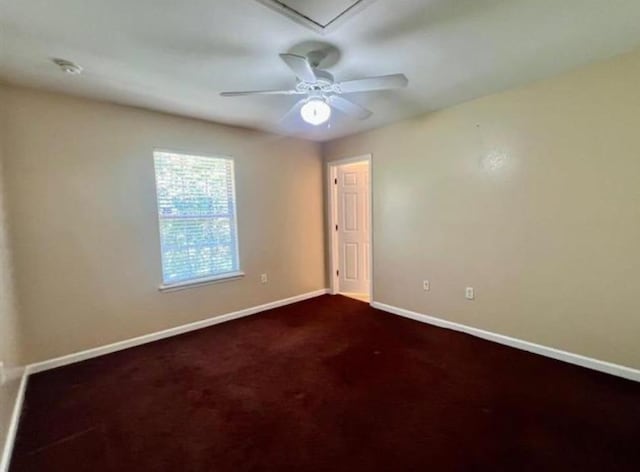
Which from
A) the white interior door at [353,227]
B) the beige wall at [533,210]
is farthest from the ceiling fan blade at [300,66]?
the white interior door at [353,227]

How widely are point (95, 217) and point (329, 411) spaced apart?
2622 millimetres

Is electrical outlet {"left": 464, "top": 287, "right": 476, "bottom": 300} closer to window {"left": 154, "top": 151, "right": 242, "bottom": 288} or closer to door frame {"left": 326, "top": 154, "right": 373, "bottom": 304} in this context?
door frame {"left": 326, "top": 154, "right": 373, "bottom": 304}

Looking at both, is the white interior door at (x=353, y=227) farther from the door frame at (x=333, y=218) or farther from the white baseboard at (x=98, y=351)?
the white baseboard at (x=98, y=351)

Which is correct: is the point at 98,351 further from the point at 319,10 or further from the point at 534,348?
the point at 534,348

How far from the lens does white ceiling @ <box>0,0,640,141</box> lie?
62.6 inches

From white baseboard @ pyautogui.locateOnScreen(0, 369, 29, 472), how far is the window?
1.27 metres

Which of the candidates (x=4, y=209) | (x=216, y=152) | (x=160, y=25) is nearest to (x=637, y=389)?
(x=160, y=25)

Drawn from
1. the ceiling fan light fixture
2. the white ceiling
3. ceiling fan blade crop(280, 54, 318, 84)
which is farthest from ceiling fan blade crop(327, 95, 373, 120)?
ceiling fan blade crop(280, 54, 318, 84)

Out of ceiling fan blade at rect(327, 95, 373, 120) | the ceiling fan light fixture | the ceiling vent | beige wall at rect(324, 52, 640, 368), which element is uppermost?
the ceiling vent

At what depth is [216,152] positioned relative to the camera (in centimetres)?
353

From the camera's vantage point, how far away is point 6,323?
6.75ft

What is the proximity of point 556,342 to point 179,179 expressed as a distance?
3954 millimetres

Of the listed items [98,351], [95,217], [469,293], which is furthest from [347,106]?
[98,351]

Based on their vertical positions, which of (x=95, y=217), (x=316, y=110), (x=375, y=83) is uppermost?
(x=375, y=83)
